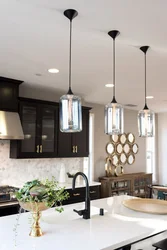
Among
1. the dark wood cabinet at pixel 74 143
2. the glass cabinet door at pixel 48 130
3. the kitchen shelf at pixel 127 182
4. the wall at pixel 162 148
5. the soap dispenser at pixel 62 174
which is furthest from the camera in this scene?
the wall at pixel 162 148

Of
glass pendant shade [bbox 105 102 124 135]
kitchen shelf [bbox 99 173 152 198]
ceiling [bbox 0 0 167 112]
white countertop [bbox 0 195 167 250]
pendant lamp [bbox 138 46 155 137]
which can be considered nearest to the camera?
white countertop [bbox 0 195 167 250]

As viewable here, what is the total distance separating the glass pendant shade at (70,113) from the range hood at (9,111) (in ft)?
6.40

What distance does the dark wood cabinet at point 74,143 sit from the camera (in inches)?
193

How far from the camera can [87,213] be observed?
2.43 meters

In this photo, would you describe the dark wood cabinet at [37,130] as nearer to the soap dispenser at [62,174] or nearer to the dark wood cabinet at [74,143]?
the dark wood cabinet at [74,143]

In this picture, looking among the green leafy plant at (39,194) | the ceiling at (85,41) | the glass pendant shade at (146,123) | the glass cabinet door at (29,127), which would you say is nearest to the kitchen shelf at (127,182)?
the glass cabinet door at (29,127)

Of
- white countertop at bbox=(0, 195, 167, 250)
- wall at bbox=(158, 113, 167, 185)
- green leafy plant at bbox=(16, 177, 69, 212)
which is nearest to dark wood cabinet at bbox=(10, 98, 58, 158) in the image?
white countertop at bbox=(0, 195, 167, 250)

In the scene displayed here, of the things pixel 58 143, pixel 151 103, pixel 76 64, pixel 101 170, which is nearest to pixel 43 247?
pixel 76 64

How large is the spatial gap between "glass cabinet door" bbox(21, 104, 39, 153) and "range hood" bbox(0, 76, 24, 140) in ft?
0.63

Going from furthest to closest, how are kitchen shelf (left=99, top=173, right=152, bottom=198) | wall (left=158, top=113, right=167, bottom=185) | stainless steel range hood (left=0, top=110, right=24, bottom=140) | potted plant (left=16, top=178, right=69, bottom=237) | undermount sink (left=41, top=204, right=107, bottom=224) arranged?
wall (left=158, top=113, right=167, bottom=185), kitchen shelf (left=99, top=173, right=152, bottom=198), stainless steel range hood (left=0, top=110, right=24, bottom=140), undermount sink (left=41, top=204, right=107, bottom=224), potted plant (left=16, top=178, right=69, bottom=237)

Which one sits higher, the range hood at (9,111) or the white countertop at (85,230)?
the range hood at (9,111)

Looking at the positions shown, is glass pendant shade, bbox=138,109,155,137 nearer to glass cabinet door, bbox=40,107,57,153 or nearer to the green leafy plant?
the green leafy plant

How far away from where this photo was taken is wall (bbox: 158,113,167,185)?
7637 mm

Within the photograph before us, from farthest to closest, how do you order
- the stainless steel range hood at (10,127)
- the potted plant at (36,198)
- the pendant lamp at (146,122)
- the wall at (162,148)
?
1. the wall at (162,148)
2. the stainless steel range hood at (10,127)
3. the pendant lamp at (146,122)
4. the potted plant at (36,198)
